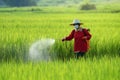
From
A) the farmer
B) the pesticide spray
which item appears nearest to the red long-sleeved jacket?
the farmer

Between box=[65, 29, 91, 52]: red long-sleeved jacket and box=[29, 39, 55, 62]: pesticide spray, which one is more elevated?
box=[65, 29, 91, 52]: red long-sleeved jacket

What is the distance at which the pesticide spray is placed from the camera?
7.11 metres

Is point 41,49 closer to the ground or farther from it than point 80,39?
closer to the ground

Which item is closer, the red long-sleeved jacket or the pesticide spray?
the red long-sleeved jacket

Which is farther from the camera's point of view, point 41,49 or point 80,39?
point 41,49

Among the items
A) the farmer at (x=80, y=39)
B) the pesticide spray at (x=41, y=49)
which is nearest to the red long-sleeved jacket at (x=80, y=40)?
the farmer at (x=80, y=39)

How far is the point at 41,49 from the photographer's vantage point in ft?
23.5

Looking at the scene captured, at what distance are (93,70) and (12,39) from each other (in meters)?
2.80

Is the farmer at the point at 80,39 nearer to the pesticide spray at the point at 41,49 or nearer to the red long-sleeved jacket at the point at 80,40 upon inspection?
the red long-sleeved jacket at the point at 80,40

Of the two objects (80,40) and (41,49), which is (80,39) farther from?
(41,49)

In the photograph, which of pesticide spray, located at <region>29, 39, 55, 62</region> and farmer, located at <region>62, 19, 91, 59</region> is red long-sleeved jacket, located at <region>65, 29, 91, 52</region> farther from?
pesticide spray, located at <region>29, 39, 55, 62</region>

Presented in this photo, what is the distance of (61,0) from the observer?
3652 inches

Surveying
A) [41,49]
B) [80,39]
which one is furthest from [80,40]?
[41,49]

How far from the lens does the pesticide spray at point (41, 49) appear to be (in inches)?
280
